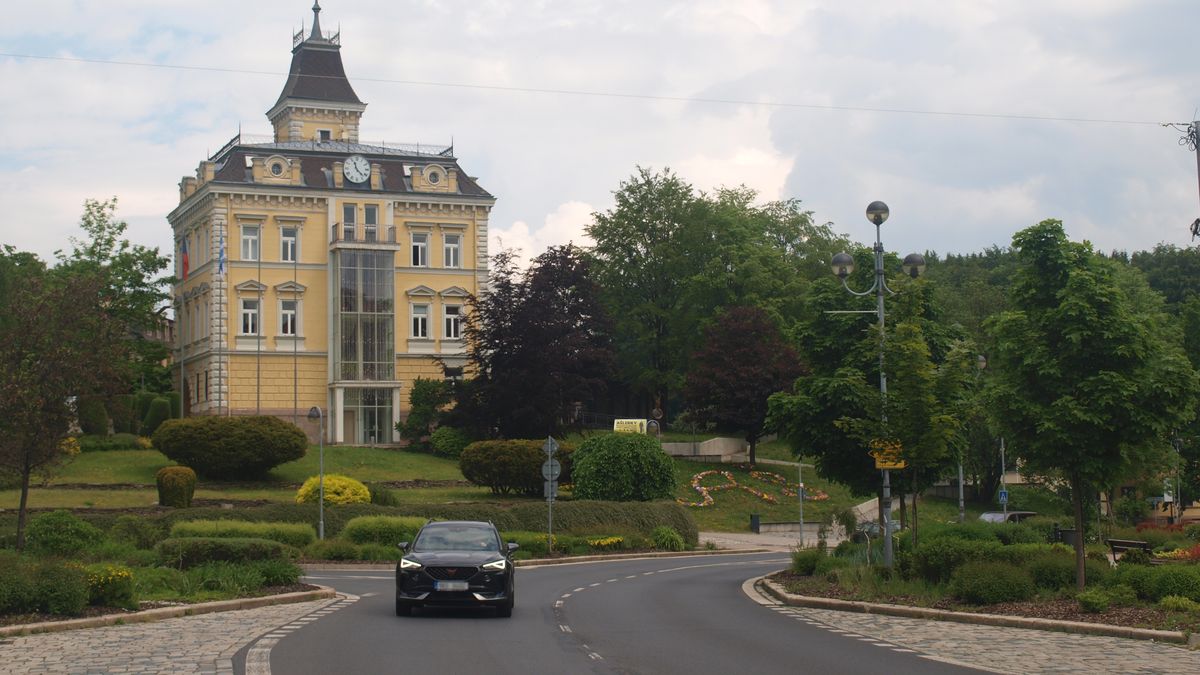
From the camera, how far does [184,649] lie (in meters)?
16.7

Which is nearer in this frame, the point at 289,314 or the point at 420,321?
the point at 289,314

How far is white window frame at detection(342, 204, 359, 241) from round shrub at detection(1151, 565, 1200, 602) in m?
59.7

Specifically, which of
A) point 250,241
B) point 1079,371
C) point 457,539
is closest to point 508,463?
point 250,241

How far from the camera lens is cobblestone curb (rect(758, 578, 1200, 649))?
18.0 m

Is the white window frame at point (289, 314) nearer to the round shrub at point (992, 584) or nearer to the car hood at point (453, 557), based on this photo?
the car hood at point (453, 557)

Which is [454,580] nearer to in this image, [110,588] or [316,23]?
[110,588]

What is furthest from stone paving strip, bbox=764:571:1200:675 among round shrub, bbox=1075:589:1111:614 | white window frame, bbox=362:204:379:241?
white window frame, bbox=362:204:379:241

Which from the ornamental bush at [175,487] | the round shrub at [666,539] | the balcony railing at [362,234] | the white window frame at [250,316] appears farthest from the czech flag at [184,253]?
the round shrub at [666,539]

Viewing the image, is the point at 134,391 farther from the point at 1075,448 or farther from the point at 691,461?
the point at 1075,448

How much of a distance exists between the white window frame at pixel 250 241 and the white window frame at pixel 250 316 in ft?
7.28

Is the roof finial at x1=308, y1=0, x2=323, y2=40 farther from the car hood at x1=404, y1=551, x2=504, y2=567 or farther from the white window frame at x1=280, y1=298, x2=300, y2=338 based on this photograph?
the car hood at x1=404, y1=551, x2=504, y2=567

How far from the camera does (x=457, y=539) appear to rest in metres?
23.2

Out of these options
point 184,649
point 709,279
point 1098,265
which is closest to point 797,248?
point 709,279

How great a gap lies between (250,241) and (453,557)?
183 feet
